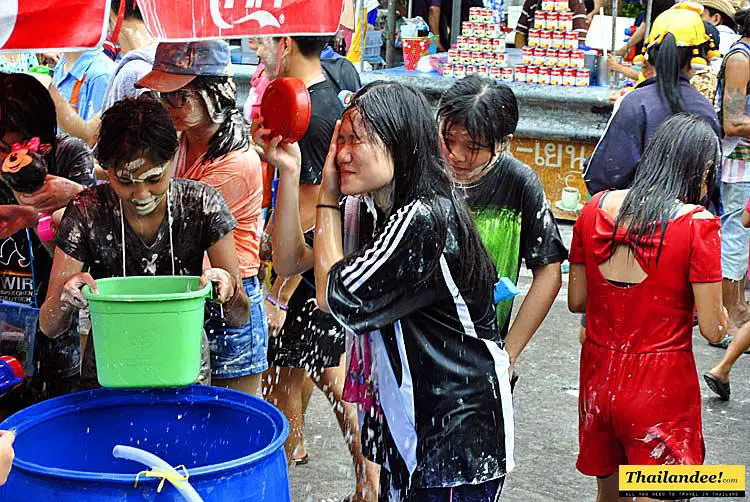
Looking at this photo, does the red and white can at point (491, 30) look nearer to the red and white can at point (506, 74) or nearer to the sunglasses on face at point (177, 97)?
the red and white can at point (506, 74)

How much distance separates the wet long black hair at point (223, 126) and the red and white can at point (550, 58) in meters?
5.75

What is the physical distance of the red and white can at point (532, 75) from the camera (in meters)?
8.99

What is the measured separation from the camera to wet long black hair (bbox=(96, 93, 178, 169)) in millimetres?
2805

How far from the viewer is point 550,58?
890 centimetres

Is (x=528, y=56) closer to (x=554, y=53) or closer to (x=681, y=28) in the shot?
(x=554, y=53)

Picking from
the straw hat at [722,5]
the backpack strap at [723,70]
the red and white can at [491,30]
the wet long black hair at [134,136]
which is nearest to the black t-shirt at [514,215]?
the wet long black hair at [134,136]

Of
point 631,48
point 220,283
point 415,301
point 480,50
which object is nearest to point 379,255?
point 415,301

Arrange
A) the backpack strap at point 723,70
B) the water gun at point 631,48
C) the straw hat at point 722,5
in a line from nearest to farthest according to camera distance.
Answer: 1. the backpack strap at point 723,70
2. the straw hat at point 722,5
3. the water gun at point 631,48

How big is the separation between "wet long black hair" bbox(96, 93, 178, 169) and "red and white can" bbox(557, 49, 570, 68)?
255 inches

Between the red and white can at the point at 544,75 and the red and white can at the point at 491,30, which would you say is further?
the red and white can at the point at 491,30

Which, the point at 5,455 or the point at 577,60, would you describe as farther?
the point at 577,60

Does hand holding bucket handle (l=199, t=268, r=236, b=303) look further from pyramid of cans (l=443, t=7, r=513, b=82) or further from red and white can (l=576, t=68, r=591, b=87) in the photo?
pyramid of cans (l=443, t=7, r=513, b=82)

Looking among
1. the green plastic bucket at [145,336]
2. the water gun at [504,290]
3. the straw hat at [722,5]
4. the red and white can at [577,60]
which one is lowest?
the water gun at [504,290]

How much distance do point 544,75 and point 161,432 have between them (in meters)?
6.89
